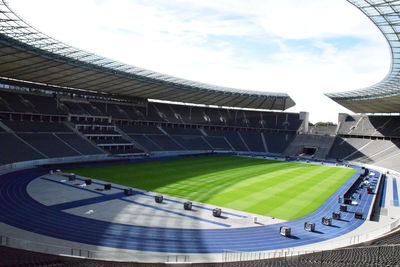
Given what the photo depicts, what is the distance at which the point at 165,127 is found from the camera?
256ft

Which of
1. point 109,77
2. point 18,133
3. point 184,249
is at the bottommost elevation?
point 184,249

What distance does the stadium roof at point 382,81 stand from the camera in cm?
2819

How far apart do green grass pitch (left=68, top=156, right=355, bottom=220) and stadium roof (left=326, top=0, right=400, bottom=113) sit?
614 inches

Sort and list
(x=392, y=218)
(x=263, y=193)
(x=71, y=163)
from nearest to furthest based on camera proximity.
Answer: (x=392, y=218)
(x=263, y=193)
(x=71, y=163)

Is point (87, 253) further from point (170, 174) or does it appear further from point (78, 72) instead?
point (78, 72)

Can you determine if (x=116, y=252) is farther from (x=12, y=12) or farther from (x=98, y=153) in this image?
(x=98, y=153)

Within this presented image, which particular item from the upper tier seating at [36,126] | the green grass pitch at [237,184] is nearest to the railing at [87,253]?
the green grass pitch at [237,184]

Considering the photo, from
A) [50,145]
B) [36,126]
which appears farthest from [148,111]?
[50,145]

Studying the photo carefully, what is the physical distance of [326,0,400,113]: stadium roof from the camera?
28188mm

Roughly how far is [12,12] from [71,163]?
848 inches

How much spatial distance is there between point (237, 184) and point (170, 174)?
9466 millimetres

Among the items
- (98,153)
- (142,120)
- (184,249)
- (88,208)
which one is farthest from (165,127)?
(184,249)

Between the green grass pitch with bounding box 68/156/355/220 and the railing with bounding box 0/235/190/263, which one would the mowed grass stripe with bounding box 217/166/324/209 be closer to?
the green grass pitch with bounding box 68/156/355/220

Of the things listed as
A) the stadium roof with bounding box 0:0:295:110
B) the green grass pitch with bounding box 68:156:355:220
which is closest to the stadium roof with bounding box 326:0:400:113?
the green grass pitch with bounding box 68:156:355:220
